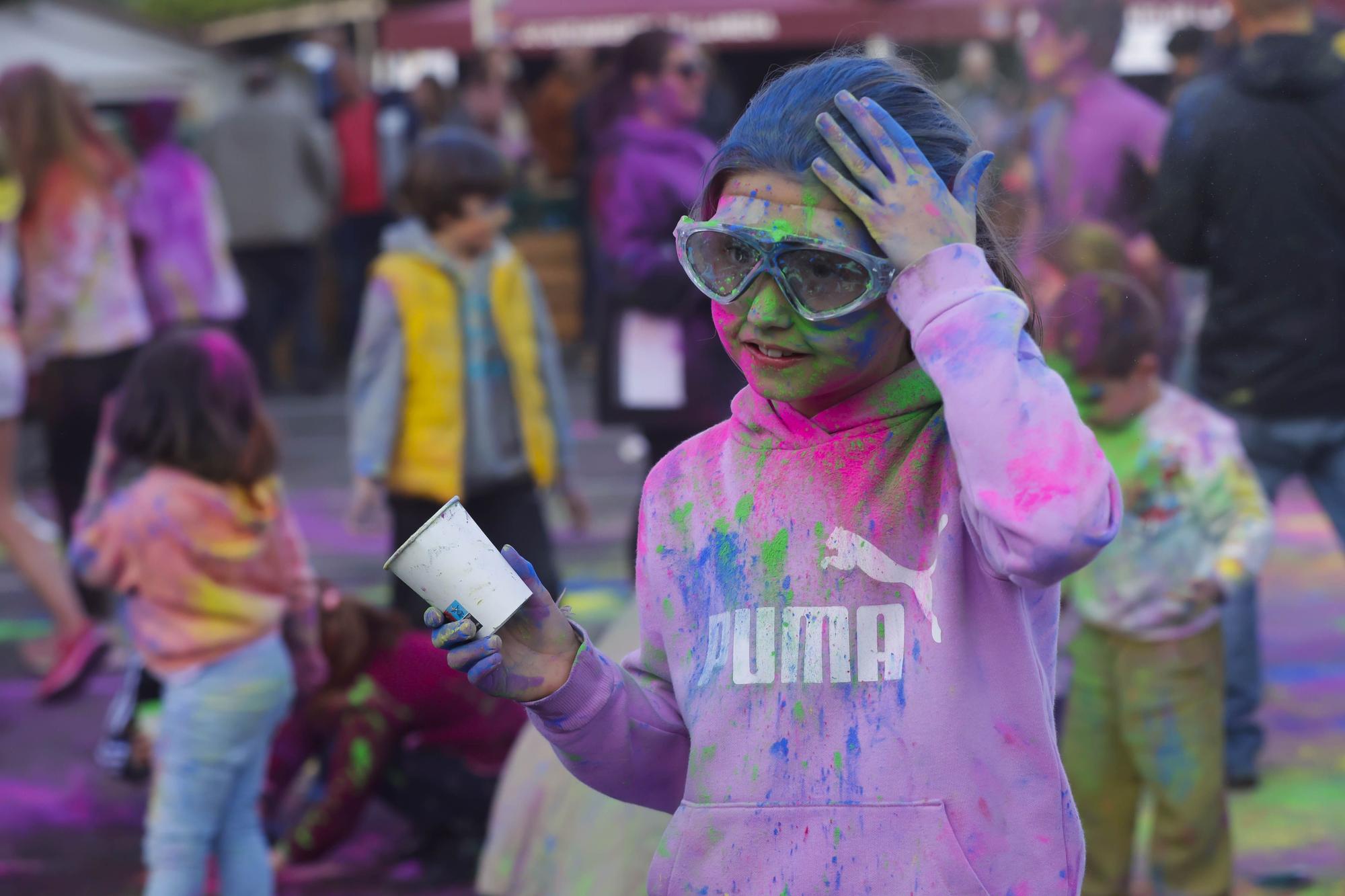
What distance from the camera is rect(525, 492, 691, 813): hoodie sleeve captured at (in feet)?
6.05

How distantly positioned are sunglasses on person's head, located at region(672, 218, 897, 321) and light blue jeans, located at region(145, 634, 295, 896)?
90.2 inches

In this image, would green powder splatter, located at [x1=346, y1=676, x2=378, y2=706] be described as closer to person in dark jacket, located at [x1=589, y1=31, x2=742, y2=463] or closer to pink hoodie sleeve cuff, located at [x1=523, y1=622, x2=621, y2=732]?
person in dark jacket, located at [x1=589, y1=31, x2=742, y2=463]

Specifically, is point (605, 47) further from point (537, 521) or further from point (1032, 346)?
point (1032, 346)

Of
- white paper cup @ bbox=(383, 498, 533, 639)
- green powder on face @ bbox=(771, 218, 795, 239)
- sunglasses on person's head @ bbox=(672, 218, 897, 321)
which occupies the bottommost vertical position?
white paper cup @ bbox=(383, 498, 533, 639)

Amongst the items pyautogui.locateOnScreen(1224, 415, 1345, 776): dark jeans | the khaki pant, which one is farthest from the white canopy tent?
the khaki pant

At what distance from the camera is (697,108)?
5.66 metres

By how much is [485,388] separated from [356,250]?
7302mm

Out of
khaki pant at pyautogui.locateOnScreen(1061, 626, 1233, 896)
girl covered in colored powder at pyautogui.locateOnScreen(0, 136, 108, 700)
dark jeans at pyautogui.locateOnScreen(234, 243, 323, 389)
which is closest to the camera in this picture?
khaki pant at pyautogui.locateOnScreen(1061, 626, 1233, 896)

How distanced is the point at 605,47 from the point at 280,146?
15.1ft

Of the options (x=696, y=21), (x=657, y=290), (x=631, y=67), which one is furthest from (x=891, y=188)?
(x=696, y=21)

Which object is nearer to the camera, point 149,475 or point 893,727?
point 893,727

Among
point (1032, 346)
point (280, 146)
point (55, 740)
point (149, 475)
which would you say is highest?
point (1032, 346)

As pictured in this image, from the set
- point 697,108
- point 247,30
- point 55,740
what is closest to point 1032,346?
point 697,108

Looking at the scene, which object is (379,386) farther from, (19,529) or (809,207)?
(809,207)
